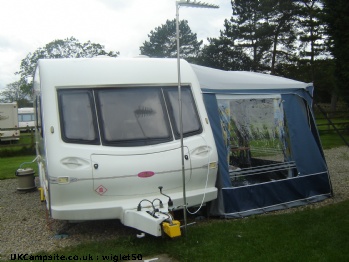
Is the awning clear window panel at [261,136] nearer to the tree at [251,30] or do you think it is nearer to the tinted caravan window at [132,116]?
the tinted caravan window at [132,116]

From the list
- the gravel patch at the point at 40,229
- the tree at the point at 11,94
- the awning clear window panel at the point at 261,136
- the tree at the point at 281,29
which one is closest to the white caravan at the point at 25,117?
the tree at the point at 281,29

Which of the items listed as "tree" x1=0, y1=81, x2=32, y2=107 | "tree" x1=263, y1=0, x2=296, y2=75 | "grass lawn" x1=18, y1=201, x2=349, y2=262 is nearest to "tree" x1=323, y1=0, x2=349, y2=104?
"grass lawn" x1=18, y1=201, x2=349, y2=262

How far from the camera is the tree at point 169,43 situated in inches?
1681

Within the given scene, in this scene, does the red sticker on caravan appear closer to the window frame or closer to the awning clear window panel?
the window frame

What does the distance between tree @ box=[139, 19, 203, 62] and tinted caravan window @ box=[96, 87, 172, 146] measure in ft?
121

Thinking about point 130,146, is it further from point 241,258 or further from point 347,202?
point 347,202

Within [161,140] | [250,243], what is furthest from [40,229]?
[250,243]

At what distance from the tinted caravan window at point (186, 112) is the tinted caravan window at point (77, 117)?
1.15 meters

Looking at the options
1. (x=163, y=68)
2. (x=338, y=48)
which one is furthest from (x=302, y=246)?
(x=338, y=48)

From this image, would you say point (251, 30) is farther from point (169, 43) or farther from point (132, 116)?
point (132, 116)

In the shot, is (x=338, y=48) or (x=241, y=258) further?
(x=338, y=48)

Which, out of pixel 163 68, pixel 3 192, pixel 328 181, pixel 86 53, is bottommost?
pixel 3 192

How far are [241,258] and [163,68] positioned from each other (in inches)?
116

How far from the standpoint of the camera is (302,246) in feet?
14.9
